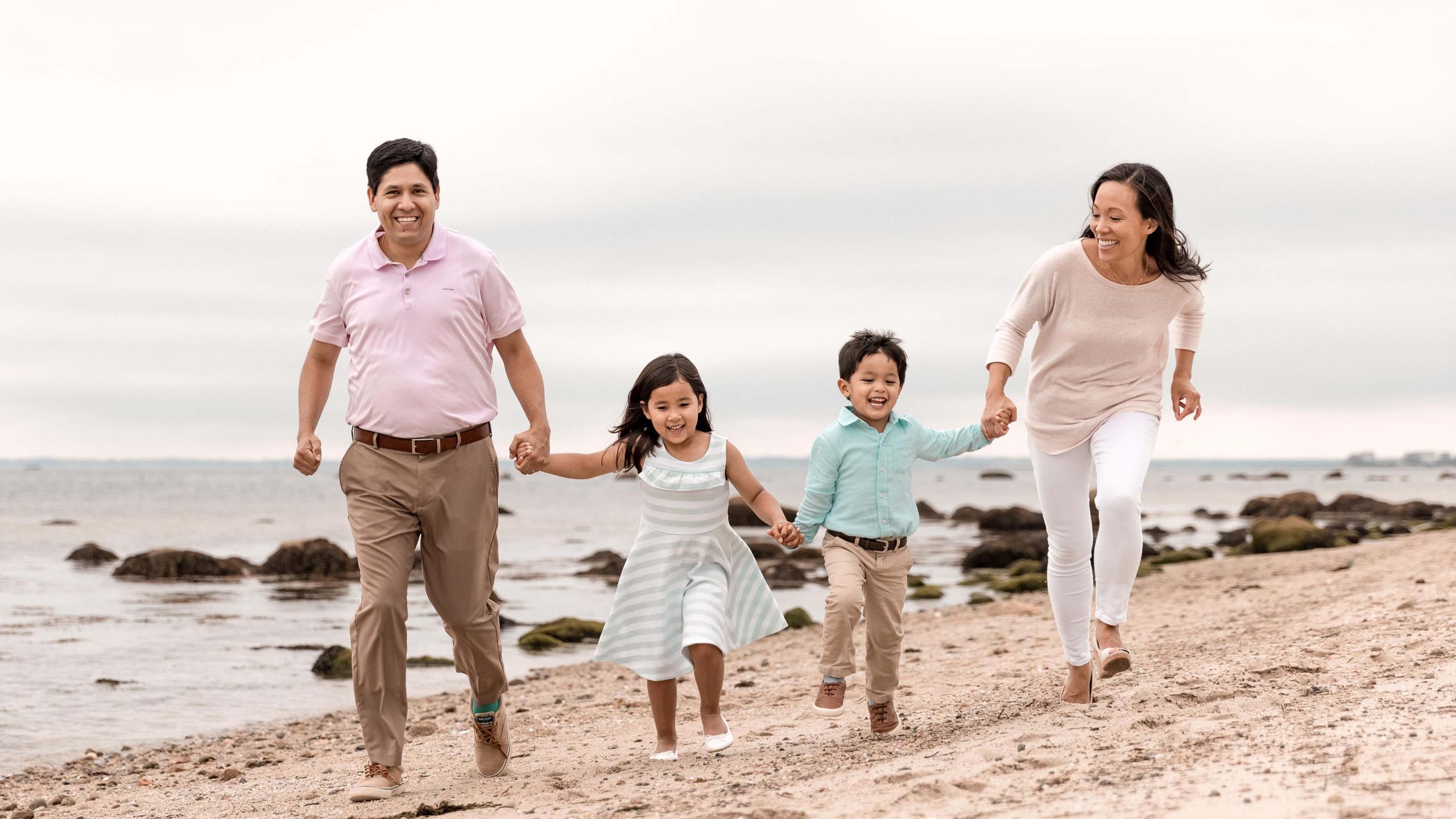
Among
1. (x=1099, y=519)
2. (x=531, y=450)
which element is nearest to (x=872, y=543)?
(x=1099, y=519)

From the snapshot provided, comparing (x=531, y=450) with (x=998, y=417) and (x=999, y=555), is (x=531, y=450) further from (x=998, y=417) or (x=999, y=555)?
(x=999, y=555)

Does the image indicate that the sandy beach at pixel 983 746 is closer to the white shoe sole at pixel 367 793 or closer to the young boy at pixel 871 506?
the white shoe sole at pixel 367 793

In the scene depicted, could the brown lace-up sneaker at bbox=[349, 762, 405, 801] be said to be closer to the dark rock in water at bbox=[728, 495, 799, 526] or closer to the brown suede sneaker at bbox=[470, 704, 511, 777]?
the brown suede sneaker at bbox=[470, 704, 511, 777]

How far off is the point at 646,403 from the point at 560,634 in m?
8.13

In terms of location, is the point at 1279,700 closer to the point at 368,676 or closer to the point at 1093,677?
the point at 1093,677

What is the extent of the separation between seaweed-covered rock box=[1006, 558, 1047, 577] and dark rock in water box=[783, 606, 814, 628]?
5963 millimetres

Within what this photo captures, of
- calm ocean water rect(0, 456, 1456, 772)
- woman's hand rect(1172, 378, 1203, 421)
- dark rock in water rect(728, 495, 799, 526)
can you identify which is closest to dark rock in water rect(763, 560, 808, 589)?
calm ocean water rect(0, 456, 1456, 772)

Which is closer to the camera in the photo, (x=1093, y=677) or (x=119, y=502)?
(x=1093, y=677)

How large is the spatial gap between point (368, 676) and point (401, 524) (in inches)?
23.4

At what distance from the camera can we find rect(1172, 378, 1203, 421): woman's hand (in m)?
5.82

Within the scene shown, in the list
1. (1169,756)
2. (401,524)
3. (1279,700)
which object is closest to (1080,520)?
(1279,700)

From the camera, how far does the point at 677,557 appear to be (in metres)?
5.31

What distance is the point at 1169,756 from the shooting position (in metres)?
4.22

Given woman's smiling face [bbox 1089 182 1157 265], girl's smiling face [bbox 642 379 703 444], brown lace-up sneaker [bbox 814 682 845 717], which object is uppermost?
woman's smiling face [bbox 1089 182 1157 265]
